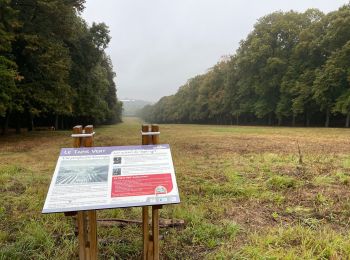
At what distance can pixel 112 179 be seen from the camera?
350cm

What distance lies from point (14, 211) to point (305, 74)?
44379mm

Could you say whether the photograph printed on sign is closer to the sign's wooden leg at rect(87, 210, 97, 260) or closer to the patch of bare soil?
the sign's wooden leg at rect(87, 210, 97, 260)

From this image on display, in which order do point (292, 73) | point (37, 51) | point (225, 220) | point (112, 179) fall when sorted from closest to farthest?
point (112, 179)
point (225, 220)
point (37, 51)
point (292, 73)

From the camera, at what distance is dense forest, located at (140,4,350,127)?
128 feet

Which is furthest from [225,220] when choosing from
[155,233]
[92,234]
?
[92,234]

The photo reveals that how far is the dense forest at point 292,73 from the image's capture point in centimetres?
3900

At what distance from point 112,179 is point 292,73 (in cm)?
4781

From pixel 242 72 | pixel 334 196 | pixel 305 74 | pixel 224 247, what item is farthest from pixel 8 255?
pixel 242 72

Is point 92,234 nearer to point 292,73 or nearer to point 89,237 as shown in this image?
point 89,237

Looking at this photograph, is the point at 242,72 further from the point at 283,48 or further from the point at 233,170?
the point at 233,170

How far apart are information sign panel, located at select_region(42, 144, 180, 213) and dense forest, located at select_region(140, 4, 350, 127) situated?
37.3 metres

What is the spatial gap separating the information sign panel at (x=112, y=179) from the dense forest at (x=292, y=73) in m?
37.3

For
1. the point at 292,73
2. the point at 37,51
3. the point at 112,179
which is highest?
the point at 292,73

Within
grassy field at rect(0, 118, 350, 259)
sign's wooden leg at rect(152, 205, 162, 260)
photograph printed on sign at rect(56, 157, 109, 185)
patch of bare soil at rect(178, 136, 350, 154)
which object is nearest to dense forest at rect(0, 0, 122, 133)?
patch of bare soil at rect(178, 136, 350, 154)
